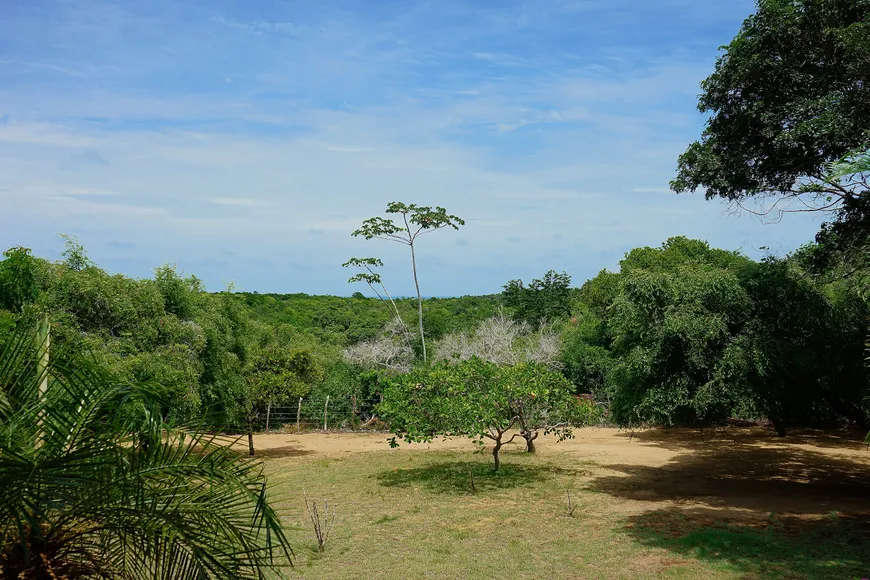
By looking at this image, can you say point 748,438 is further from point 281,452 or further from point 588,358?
point 281,452

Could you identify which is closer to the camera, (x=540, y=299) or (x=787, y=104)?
(x=787, y=104)

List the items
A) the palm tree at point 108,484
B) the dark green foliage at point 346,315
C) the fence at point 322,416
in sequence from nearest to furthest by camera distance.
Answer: the palm tree at point 108,484 < the fence at point 322,416 < the dark green foliage at point 346,315

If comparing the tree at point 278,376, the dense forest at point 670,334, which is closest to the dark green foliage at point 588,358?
the tree at point 278,376

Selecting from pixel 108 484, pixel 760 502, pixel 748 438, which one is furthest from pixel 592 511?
pixel 748 438

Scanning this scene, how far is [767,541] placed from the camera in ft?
29.3

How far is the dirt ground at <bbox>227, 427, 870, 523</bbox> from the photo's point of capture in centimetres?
1132

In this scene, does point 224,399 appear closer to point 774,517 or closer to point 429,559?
point 429,559

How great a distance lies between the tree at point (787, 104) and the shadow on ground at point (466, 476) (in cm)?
647

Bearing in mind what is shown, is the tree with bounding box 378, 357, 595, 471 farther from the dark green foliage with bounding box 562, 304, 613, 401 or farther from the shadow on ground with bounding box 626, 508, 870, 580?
the dark green foliage with bounding box 562, 304, 613, 401

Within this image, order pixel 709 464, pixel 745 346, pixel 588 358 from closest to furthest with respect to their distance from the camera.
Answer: pixel 745 346 < pixel 709 464 < pixel 588 358

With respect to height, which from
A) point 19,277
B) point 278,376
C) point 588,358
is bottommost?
point 278,376

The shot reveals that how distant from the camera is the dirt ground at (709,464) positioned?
446 inches

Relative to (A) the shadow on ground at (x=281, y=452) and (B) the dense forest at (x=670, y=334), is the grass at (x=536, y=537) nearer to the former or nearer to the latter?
(B) the dense forest at (x=670, y=334)

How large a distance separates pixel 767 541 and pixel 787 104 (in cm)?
626
